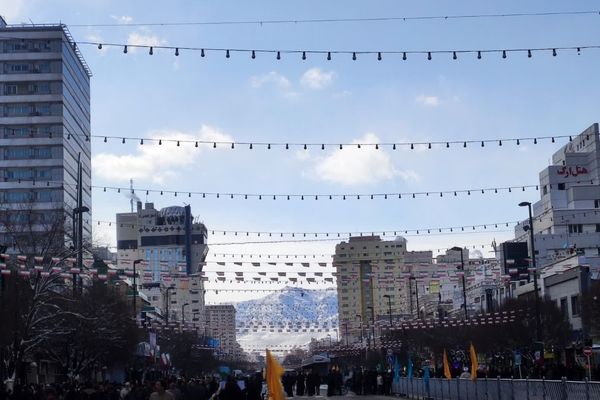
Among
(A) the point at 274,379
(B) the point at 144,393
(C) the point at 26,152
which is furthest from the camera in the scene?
(C) the point at 26,152

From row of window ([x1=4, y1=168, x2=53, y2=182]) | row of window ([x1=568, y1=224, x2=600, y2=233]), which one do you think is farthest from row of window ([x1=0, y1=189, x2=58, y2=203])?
row of window ([x1=568, y1=224, x2=600, y2=233])

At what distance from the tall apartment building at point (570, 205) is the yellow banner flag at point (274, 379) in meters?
88.0

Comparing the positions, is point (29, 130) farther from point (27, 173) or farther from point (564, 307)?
point (564, 307)

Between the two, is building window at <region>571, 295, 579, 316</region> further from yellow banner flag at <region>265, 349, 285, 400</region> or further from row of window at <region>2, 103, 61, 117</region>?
row of window at <region>2, 103, 61, 117</region>

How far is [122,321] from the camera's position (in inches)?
2542

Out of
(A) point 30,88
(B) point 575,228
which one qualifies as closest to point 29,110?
(A) point 30,88

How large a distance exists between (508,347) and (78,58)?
75.8 m

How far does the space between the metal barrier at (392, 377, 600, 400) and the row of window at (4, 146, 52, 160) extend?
76387 millimetres

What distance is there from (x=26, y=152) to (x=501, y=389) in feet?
324

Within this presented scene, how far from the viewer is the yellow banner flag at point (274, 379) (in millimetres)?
20812

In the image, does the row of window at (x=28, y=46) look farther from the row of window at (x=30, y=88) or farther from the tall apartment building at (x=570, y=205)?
the tall apartment building at (x=570, y=205)

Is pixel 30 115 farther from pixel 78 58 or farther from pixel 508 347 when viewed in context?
pixel 508 347

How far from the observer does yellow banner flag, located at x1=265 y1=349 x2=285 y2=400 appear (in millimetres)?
20812

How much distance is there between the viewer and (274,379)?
20.9 metres
